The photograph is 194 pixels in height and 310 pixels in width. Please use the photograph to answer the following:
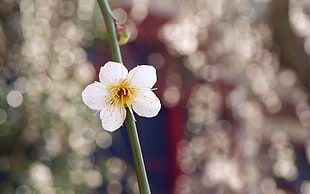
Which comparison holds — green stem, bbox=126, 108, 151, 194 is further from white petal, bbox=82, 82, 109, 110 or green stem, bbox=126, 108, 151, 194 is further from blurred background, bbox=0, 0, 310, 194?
blurred background, bbox=0, 0, 310, 194

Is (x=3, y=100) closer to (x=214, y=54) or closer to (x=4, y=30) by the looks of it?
(x=4, y=30)

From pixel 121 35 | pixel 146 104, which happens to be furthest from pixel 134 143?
pixel 121 35

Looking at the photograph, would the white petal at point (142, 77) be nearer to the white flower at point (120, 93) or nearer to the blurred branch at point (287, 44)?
the white flower at point (120, 93)

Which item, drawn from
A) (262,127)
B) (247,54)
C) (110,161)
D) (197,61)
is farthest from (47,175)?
(262,127)

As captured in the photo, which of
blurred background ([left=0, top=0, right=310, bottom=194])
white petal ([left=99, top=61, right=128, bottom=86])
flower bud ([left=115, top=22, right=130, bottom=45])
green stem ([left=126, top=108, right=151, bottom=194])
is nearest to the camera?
green stem ([left=126, top=108, right=151, bottom=194])

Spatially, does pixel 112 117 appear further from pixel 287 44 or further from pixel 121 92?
pixel 287 44

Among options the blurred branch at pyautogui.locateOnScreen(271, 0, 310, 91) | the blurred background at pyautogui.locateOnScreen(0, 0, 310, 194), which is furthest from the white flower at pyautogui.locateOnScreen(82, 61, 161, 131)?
the blurred branch at pyautogui.locateOnScreen(271, 0, 310, 91)

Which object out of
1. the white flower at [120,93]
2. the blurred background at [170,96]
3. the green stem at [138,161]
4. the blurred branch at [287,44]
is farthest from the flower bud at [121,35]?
the blurred branch at [287,44]
